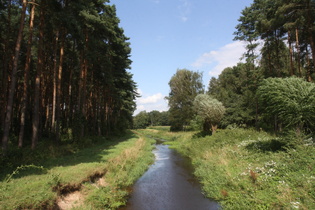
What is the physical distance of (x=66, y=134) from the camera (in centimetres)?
1784

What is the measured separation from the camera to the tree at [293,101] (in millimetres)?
9844

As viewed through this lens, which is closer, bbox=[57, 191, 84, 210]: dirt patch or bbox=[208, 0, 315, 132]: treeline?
bbox=[57, 191, 84, 210]: dirt patch

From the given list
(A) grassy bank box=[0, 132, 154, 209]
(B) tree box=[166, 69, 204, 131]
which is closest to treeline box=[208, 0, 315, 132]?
(B) tree box=[166, 69, 204, 131]

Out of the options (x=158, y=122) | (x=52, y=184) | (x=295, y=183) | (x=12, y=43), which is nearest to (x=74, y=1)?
(x=12, y=43)

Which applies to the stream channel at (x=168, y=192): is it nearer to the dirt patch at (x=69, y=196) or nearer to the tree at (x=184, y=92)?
the dirt patch at (x=69, y=196)

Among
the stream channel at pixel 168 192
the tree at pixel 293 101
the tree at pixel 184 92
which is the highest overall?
the tree at pixel 184 92

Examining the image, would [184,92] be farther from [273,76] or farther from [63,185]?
[63,185]

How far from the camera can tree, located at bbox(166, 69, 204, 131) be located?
133 ft

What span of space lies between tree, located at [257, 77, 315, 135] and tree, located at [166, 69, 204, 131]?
28502mm

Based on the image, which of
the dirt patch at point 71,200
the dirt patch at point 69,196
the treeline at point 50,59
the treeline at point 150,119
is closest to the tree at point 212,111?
the treeline at point 50,59

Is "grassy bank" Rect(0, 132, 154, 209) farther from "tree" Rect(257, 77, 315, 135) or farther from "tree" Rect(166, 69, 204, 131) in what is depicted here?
"tree" Rect(166, 69, 204, 131)

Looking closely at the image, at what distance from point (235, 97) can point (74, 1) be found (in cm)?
2981

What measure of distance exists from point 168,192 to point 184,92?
3268 centimetres

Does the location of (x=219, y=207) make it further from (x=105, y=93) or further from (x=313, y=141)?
(x=105, y=93)
